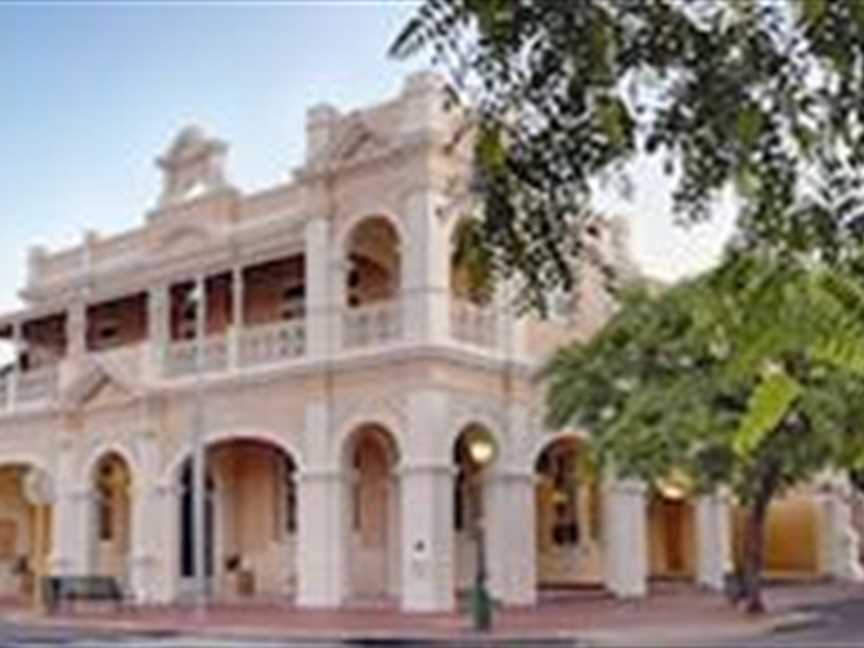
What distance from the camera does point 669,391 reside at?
29312mm

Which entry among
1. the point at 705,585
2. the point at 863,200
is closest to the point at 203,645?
the point at 705,585

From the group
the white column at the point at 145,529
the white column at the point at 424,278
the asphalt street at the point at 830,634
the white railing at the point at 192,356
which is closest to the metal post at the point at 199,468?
the white railing at the point at 192,356

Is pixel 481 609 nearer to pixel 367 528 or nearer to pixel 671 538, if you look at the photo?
pixel 367 528

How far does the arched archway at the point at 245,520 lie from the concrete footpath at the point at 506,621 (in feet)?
6.01

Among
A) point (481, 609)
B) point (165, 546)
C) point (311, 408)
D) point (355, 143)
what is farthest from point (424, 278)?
point (165, 546)

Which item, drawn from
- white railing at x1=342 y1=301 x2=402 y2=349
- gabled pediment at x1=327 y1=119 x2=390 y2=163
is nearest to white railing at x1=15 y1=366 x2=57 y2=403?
white railing at x1=342 y1=301 x2=402 y2=349

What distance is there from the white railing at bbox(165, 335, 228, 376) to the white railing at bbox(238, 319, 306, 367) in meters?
0.71

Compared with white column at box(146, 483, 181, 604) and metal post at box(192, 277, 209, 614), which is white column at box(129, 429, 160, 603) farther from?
metal post at box(192, 277, 209, 614)

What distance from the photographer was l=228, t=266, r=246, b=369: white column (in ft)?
123

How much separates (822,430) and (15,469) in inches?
1104

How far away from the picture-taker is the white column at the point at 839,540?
49375 millimetres

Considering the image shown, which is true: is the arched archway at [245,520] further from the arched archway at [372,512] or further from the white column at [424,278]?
the white column at [424,278]

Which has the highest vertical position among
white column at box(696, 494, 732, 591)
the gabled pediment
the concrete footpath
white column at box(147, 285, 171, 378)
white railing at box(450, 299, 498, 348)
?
the gabled pediment

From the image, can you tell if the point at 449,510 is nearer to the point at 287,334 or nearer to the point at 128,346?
the point at 287,334
